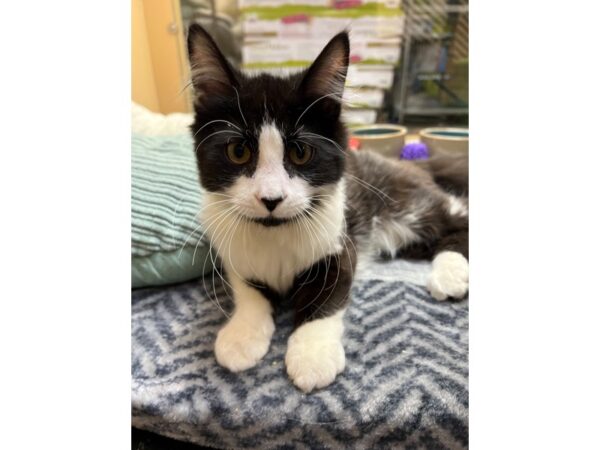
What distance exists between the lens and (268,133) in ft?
2.71

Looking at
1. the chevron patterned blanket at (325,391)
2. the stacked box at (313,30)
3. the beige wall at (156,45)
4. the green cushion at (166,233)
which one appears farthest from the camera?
the stacked box at (313,30)

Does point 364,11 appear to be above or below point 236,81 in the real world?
above

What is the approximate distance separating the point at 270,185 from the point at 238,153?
0.14 metres

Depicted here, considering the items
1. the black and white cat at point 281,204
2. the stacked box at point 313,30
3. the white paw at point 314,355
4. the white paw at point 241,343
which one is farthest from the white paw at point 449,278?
the stacked box at point 313,30

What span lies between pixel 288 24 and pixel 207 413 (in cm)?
241

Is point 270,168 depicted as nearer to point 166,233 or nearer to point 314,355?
point 314,355

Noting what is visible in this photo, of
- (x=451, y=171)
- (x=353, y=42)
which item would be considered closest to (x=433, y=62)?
(x=353, y=42)

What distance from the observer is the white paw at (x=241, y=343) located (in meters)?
0.86

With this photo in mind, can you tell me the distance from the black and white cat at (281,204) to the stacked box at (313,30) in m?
1.65

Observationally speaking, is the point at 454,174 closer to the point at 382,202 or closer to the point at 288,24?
the point at 382,202

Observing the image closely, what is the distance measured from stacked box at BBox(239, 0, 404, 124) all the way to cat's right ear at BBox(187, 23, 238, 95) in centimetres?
164

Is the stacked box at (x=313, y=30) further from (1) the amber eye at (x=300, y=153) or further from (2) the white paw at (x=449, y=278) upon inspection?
(1) the amber eye at (x=300, y=153)

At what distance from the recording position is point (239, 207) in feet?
2.70

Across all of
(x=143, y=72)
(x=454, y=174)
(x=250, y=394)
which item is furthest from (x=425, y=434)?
(x=143, y=72)
